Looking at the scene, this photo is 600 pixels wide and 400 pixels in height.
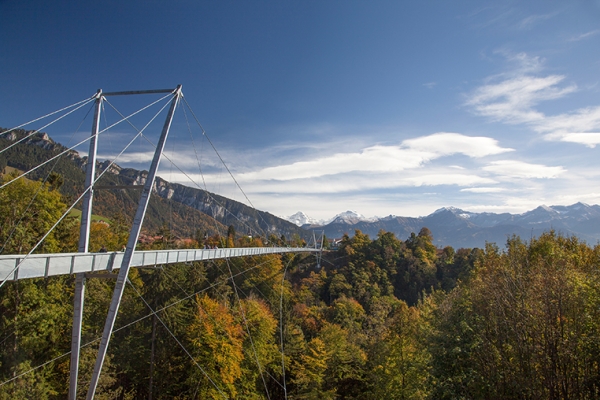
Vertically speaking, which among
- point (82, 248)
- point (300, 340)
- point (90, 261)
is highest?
point (82, 248)

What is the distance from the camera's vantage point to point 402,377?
18.4m

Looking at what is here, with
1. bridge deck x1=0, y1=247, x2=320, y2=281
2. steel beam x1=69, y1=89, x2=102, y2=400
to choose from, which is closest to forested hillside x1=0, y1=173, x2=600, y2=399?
steel beam x1=69, y1=89, x2=102, y2=400

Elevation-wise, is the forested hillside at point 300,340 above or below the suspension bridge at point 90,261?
below

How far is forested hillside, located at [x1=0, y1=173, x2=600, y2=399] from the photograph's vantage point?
34.2ft

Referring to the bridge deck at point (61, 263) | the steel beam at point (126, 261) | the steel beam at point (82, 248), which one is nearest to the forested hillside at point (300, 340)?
the steel beam at point (126, 261)

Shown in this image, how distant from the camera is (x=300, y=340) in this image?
25656mm

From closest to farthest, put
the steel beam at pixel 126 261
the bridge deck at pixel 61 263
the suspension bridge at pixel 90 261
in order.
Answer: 1. the bridge deck at pixel 61 263
2. the suspension bridge at pixel 90 261
3. the steel beam at pixel 126 261

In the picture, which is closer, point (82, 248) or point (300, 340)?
point (82, 248)

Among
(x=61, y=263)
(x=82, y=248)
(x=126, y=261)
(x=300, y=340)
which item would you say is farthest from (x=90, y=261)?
(x=300, y=340)

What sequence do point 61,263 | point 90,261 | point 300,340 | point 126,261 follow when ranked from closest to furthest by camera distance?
point 61,263
point 126,261
point 90,261
point 300,340

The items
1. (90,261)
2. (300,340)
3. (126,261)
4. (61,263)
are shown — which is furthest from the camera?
(300,340)

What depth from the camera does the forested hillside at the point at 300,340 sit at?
10.4 metres

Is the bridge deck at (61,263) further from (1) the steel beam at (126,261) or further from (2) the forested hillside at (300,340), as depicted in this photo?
(2) the forested hillside at (300,340)

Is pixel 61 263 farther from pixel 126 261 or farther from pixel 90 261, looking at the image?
pixel 126 261
